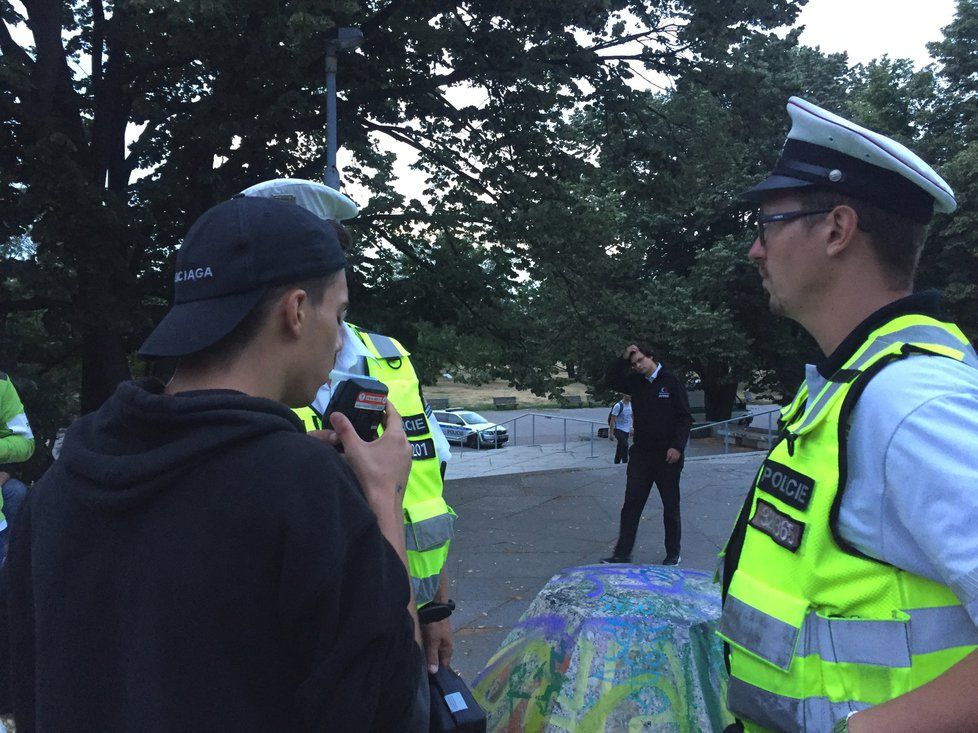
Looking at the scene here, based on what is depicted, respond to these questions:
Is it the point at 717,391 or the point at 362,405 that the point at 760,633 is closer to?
the point at 362,405

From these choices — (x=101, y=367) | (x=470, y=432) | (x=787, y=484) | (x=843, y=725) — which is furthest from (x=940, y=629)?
(x=470, y=432)

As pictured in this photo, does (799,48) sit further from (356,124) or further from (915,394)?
(915,394)

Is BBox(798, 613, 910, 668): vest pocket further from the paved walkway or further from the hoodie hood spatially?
the paved walkway

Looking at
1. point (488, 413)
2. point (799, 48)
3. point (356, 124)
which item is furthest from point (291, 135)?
point (488, 413)

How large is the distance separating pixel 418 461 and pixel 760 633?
51.2 inches

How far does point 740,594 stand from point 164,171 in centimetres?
971

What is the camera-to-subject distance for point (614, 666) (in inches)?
82.1

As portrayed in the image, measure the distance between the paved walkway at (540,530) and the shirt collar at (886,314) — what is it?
3.64m

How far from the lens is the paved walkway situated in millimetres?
5773

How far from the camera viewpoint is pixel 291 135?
1003cm

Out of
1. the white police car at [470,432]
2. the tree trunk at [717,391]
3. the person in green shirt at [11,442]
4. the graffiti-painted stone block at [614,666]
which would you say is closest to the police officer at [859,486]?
the graffiti-painted stone block at [614,666]

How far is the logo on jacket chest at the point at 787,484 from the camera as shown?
1.44 metres

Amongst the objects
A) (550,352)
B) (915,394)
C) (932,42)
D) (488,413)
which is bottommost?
(488,413)

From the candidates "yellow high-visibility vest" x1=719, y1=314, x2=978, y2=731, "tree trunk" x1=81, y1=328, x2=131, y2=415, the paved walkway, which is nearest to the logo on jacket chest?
"yellow high-visibility vest" x1=719, y1=314, x2=978, y2=731
